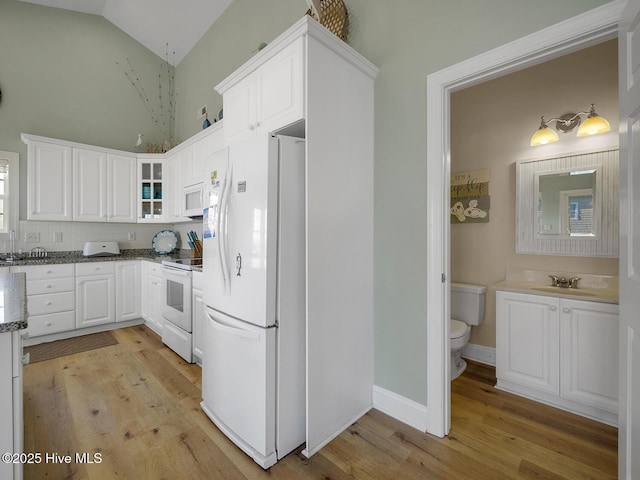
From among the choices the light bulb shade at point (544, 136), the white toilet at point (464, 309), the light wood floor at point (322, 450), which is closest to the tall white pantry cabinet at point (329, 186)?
the light wood floor at point (322, 450)

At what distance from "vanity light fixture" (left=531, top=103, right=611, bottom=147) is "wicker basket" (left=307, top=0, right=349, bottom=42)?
1.74 m

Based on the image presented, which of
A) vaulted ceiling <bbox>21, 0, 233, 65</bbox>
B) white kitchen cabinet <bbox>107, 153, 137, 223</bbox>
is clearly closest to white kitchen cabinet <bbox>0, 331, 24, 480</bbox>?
white kitchen cabinet <bbox>107, 153, 137, 223</bbox>

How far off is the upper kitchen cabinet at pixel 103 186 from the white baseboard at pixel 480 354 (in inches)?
170

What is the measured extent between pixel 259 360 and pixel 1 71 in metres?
4.53

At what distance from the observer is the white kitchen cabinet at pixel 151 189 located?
3.98 m

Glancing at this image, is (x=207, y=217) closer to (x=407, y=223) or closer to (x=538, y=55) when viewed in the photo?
(x=407, y=223)

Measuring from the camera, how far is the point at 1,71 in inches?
131

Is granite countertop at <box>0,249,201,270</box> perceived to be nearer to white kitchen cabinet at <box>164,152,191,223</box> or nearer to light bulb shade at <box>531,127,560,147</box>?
white kitchen cabinet at <box>164,152,191,223</box>

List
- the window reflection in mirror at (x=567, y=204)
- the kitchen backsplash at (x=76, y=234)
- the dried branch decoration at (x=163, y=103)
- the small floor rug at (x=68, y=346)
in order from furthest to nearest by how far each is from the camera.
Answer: the dried branch decoration at (x=163, y=103) → the kitchen backsplash at (x=76, y=234) → the small floor rug at (x=68, y=346) → the window reflection in mirror at (x=567, y=204)

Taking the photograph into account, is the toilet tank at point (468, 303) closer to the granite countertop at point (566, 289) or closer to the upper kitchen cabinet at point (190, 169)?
the granite countertop at point (566, 289)

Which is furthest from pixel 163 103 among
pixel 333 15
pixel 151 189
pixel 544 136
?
pixel 544 136

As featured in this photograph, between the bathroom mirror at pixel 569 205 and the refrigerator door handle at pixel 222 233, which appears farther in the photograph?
the bathroom mirror at pixel 569 205

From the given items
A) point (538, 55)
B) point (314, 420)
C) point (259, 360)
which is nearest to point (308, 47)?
point (538, 55)

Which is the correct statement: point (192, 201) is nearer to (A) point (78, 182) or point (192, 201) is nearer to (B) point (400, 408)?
(A) point (78, 182)
